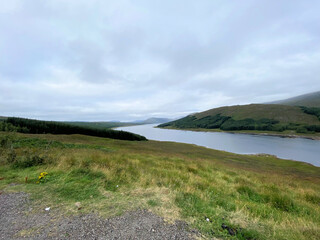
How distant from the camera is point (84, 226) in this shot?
3.22 metres

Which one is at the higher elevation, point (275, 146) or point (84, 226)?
point (84, 226)

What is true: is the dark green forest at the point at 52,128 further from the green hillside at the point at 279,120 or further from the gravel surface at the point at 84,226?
the green hillside at the point at 279,120

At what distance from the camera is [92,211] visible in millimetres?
3865

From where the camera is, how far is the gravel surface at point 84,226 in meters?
2.96

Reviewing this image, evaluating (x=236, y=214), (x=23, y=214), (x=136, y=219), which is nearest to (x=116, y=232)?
(x=136, y=219)

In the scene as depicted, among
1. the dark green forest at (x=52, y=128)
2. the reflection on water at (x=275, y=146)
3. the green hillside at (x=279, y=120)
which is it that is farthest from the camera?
the green hillside at (x=279, y=120)

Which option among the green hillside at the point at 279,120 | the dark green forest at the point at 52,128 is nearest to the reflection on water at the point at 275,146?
the green hillside at the point at 279,120

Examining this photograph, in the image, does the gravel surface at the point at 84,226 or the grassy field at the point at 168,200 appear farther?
the grassy field at the point at 168,200

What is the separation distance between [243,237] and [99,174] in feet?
19.1

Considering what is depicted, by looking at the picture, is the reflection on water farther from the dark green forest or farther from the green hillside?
the dark green forest

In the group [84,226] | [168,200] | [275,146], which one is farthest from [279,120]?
[84,226]

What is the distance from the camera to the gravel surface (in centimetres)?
A: 296

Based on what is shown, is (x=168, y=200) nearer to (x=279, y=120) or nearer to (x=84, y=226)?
(x=84, y=226)

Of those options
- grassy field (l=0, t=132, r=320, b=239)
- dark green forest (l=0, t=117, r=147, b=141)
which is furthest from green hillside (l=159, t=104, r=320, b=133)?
grassy field (l=0, t=132, r=320, b=239)
